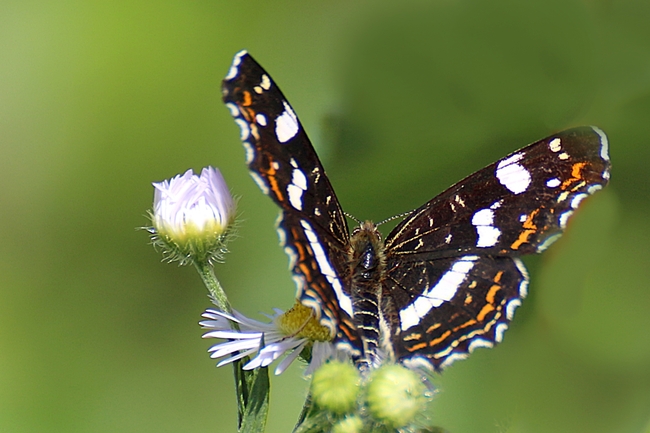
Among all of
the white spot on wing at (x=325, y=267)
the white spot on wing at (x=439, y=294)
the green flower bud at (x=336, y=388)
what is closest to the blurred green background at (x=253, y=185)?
the white spot on wing at (x=439, y=294)

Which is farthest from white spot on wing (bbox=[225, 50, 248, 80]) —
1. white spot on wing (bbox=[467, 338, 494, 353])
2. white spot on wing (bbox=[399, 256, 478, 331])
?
white spot on wing (bbox=[467, 338, 494, 353])

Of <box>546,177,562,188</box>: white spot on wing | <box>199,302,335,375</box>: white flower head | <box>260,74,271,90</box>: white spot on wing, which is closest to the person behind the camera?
<box>260,74,271,90</box>: white spot on wing

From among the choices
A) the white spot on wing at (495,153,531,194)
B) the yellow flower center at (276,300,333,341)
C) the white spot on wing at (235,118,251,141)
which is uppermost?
the white spot on wing at (235,118,251,141)

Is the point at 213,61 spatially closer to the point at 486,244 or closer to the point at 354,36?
the point at 354,36

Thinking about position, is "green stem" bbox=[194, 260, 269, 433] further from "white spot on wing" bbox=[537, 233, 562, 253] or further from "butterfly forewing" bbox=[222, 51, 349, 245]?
"white spot on wing" bbox=[537, 233, 562, 253]

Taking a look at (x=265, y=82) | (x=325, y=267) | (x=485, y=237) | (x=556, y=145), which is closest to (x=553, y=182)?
(x=556, y=145)
